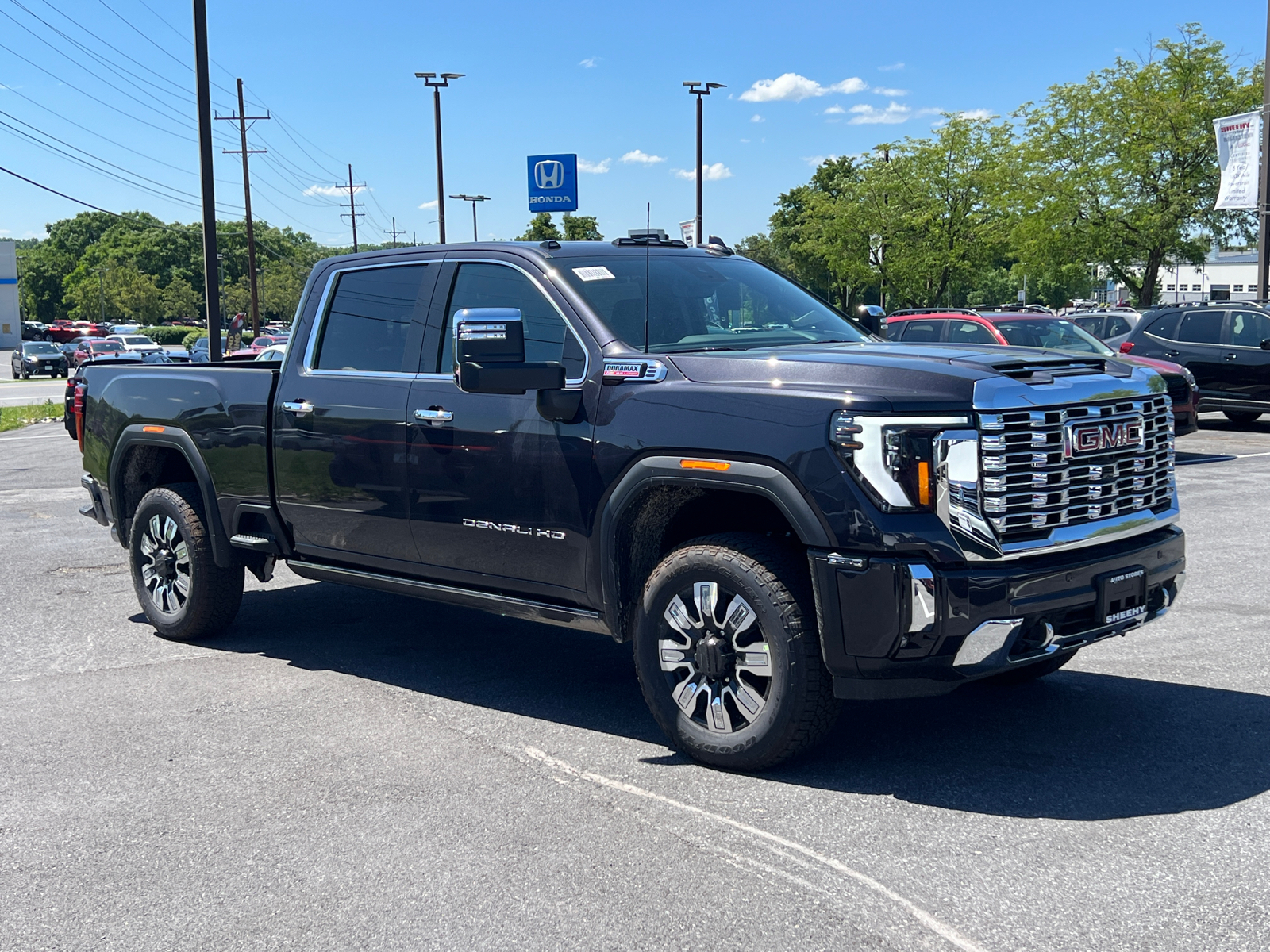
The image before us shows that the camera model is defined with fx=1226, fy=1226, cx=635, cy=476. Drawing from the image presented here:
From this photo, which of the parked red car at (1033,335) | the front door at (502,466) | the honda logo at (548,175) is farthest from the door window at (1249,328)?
the front door at (502,466)

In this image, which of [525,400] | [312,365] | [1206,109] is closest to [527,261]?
[525,400]

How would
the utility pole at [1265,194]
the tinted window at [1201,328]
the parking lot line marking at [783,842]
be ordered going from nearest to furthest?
1. the parking lot line marking at [783,842]
2. the tinted window at [1201,328]
3. the utility pole at [1265,194]

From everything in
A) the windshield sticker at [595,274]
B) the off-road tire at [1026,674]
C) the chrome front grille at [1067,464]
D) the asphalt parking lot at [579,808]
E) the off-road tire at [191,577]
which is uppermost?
the windshield sticker at [595,274]

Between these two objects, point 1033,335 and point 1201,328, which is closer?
point 1033,335

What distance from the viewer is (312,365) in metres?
6.12

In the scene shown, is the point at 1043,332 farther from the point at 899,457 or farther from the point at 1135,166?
the point at 1135,166

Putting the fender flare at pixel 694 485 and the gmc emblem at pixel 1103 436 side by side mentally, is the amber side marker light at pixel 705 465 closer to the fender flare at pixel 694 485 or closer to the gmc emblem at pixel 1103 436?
the fender flare at pixel 694 485

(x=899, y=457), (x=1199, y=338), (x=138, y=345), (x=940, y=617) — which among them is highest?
(x=138, y=345)

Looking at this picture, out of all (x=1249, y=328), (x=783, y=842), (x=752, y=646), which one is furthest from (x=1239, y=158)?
(x=783, y=842)

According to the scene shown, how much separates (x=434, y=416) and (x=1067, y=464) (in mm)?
2643

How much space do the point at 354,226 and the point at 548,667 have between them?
313 ft

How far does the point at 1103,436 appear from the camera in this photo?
4.39m

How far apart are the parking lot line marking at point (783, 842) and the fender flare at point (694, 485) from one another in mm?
567

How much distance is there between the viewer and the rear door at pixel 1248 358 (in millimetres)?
17641
